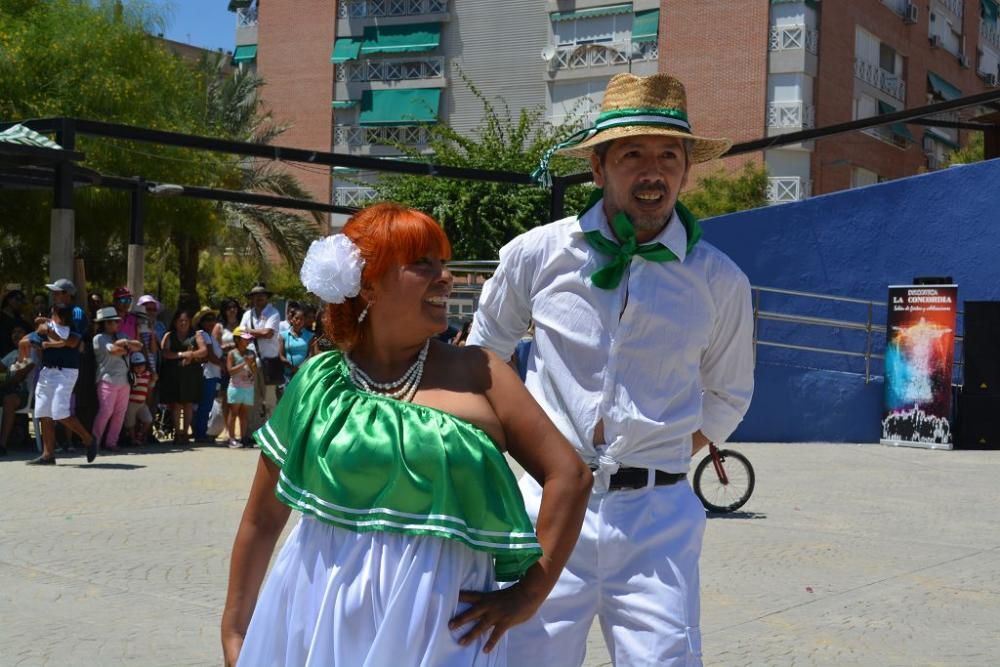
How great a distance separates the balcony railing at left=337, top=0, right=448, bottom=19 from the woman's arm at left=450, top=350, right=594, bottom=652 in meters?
48.7

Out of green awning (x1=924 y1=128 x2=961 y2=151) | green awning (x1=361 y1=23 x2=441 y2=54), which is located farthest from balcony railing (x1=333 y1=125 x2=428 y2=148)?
green awning (x1=924 y1=128 x2=961 y2=151)

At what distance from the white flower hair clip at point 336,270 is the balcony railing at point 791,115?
40.3 m

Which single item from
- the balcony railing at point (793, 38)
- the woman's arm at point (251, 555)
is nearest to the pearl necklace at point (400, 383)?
the woman's arm at point (251, 555)

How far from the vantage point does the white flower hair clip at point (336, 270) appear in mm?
2816

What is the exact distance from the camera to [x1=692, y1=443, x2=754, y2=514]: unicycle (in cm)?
1059

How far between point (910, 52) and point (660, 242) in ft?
159

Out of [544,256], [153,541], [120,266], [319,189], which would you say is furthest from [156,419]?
[319,189]

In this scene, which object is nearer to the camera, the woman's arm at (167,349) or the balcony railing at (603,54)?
the woman's arm at (167,349)

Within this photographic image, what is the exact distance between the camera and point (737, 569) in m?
8.13

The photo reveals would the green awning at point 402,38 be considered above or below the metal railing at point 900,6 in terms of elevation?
below

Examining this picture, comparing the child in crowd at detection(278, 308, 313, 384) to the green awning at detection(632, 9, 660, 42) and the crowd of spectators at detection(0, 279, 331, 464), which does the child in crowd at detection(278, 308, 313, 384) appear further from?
the green awning at detection(632, 9, 660, 42)

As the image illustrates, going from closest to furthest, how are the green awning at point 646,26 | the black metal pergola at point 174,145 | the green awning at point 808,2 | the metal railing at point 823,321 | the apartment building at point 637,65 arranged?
the black metal pergola at point 174,145
the metal railing at point 823,321
the green awning at point 808,2
the apartment building at point 637,65
the green awning at point 646,26

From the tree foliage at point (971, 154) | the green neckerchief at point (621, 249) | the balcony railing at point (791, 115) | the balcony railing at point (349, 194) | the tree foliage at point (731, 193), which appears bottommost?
the green neckerchief at point (621, 249)

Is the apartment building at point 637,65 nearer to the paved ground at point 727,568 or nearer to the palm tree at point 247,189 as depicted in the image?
the palm tree at point 247,189
